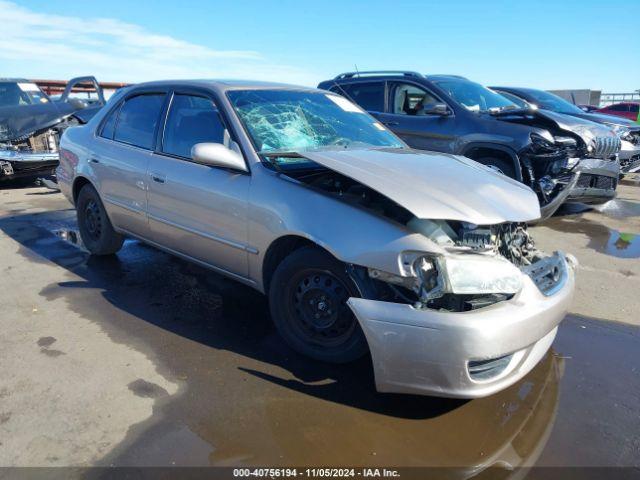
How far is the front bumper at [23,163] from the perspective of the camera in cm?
826

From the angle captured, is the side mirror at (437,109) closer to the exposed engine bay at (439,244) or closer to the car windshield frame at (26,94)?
the exposed engine bay at (439,244)

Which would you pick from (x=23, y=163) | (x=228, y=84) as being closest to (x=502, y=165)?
(x=228, y=84)

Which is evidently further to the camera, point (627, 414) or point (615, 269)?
point (615, 269)

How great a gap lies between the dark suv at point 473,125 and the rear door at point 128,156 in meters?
3.70

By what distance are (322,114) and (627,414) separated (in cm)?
282

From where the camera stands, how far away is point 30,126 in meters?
8.80

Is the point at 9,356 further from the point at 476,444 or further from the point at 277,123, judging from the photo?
the point at 476,444

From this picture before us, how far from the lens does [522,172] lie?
20.3ft

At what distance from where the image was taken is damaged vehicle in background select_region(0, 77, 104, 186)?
8.45 metres

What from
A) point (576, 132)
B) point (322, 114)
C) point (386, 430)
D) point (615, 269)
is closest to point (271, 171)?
point (322, 114)

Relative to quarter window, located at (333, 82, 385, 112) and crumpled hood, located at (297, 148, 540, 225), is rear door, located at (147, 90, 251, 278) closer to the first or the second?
crumpled hood, located at (297, 148, 540, 225)

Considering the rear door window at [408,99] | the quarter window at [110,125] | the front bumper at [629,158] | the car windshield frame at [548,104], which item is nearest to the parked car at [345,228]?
the quarter window at [110,125]

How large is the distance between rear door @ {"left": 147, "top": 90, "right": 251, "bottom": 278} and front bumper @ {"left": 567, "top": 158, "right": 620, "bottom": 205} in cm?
484

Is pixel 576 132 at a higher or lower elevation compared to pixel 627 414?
higher
